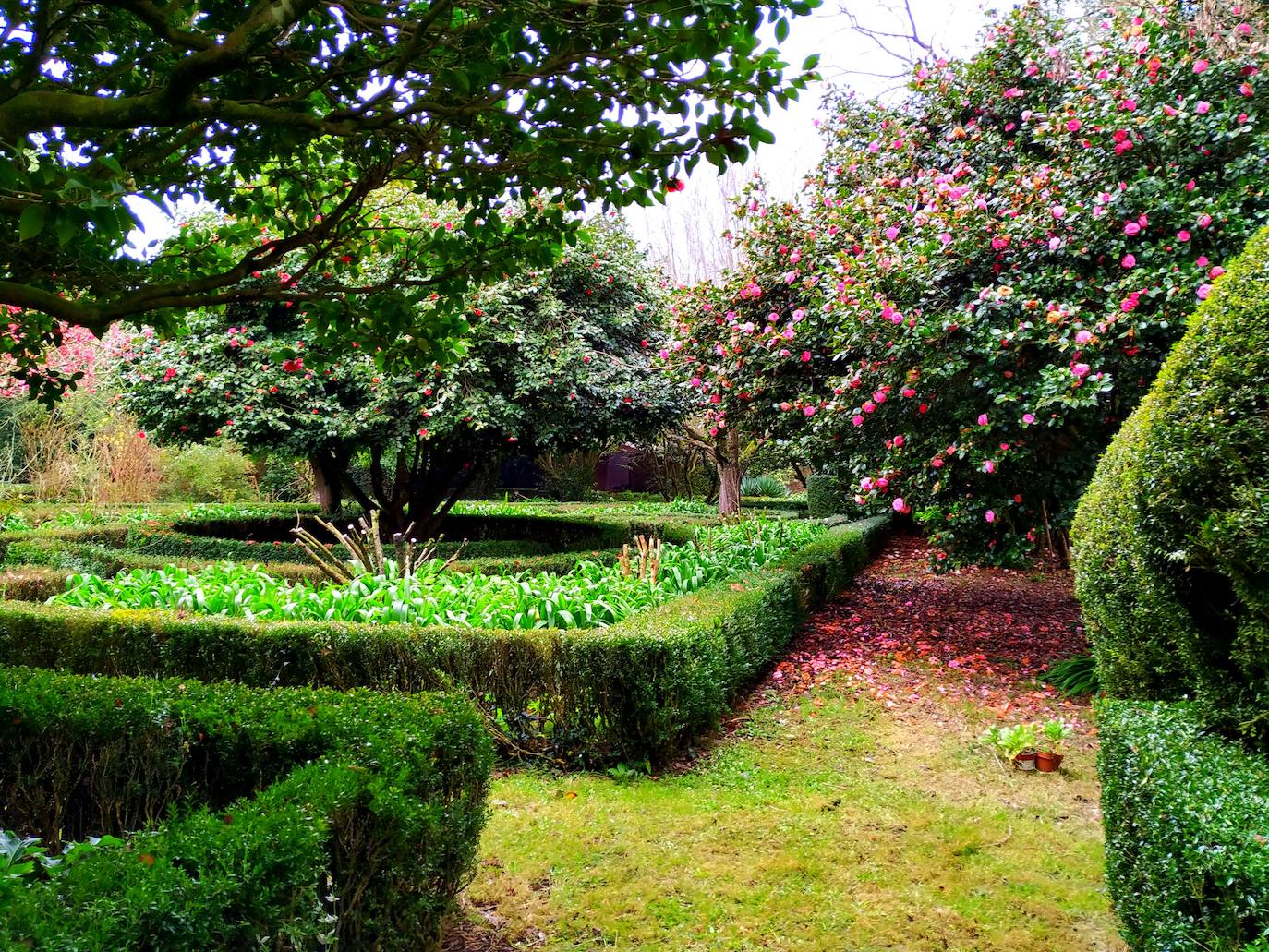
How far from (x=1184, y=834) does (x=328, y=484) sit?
1257 cm

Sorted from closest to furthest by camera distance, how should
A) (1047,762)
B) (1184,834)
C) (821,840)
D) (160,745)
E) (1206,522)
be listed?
(1184,834) < (1206,522) < (160,745) < (821,840) < (1047,762)

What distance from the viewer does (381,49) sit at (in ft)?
9.00

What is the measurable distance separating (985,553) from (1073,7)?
793 centimetres

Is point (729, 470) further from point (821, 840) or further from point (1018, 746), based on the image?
point (821, 840)

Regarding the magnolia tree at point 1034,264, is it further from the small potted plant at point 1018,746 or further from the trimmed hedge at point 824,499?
the trimmed hedge at point 824,499

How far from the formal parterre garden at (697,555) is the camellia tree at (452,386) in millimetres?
207

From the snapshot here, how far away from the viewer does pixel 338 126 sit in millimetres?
2566

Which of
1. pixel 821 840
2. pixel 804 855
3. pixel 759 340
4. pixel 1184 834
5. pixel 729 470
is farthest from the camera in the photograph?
pixel 729 470

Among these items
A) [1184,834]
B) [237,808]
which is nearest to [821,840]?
[1184,834]

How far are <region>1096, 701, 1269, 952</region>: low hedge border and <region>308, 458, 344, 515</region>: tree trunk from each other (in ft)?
36.3

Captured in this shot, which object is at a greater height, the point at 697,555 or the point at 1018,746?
the point at 697,555

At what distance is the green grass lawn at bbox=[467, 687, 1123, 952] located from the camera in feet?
9.41

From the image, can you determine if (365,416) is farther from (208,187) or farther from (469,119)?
(469,119)

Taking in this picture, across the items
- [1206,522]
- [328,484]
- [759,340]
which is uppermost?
[759,340]
